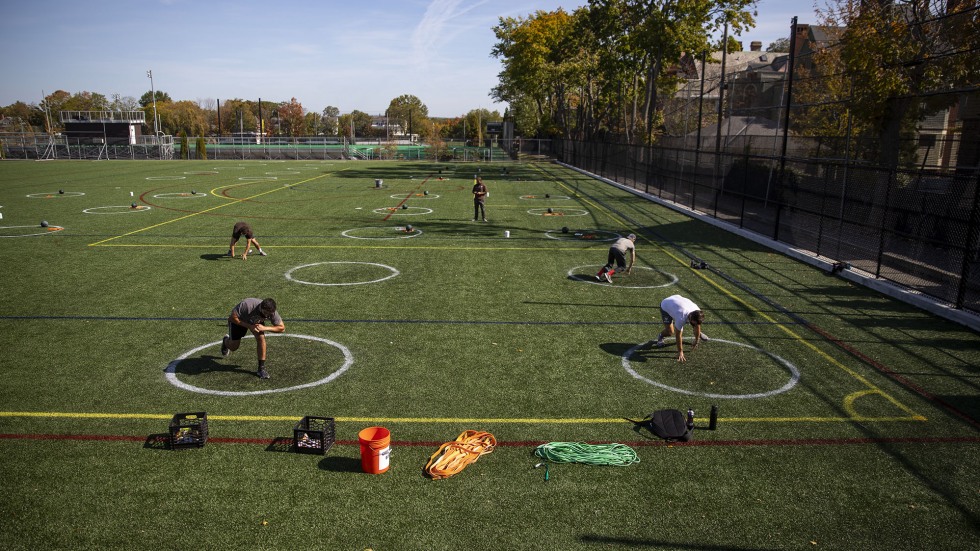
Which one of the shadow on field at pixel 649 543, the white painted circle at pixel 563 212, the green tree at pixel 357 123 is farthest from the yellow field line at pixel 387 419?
the green tree at pixel 357 123

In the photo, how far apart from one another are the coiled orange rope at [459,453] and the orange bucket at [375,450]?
504mm

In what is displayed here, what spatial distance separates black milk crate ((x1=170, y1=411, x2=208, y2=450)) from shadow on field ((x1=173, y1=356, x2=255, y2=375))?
89.9 inches

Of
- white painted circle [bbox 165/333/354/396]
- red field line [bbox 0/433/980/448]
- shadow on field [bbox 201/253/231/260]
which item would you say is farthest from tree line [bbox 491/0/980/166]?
shadow on field [bbox 201/253/231/260]

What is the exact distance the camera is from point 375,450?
6.91 meters

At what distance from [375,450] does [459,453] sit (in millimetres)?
1011

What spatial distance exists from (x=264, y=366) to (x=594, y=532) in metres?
6.01

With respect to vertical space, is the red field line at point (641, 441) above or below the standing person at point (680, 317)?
below

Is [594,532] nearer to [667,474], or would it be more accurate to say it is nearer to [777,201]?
[667,474]

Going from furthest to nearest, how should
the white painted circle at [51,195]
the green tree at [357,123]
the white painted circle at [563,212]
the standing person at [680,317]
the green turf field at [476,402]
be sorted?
1. the green tree at [357,123]
2. the white painted circle at [51,195]
3. the white painted circle at [563,212]
4. the standing person at [680,317]
5. the green turf field at [476,402]

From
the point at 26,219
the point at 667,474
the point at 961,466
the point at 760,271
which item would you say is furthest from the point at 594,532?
the point at 26,219

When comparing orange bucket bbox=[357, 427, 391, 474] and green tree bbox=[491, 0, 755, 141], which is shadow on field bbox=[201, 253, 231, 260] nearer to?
orange bucket bbox=[357, 427, 391, 474]

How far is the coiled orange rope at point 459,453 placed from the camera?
7.02m

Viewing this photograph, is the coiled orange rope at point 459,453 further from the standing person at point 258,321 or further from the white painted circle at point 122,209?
the white painted circle at point 122,209

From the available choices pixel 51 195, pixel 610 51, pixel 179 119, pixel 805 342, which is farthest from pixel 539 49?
pixel 179 119
